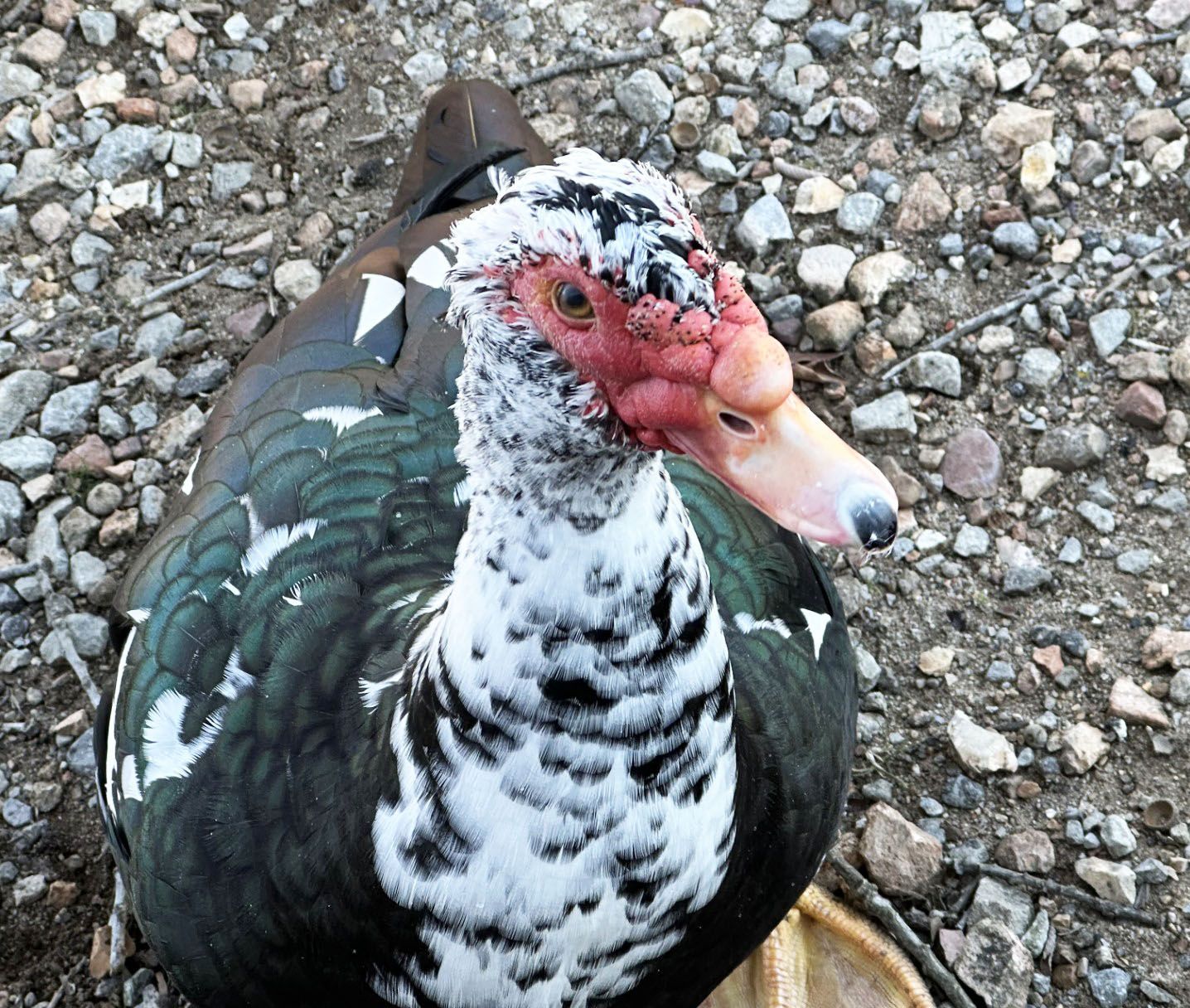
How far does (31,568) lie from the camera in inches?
120

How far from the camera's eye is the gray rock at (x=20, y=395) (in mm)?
3287

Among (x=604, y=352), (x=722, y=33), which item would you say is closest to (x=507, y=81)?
(x=722, y=33)

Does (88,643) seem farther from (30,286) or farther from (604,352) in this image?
(604,352)

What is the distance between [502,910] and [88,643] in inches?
63.3

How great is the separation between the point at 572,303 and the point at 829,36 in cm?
248

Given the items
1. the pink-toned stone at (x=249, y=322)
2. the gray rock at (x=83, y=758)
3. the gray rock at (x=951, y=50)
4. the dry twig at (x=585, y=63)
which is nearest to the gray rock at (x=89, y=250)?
the pink-toned stone at (x=249, y=322)

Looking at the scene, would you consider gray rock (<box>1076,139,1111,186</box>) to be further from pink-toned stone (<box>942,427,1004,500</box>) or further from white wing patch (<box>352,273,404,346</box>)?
white wing patch (<box>352,273,404,346</box>)

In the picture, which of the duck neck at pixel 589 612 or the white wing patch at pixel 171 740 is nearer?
the duck neck at pixel 589 612

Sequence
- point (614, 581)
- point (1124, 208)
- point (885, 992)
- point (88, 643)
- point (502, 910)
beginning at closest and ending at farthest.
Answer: point (614, 581), point (502, 910), point (885, 992), point (88, 643), point (1124, 208)

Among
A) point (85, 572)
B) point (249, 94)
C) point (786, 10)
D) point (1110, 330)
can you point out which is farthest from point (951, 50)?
point (85, 572)

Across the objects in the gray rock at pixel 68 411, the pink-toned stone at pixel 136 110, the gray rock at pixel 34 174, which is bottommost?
the gray rock at pixel 68 411

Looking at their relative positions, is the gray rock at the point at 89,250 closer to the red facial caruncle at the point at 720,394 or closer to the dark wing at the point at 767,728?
the dark wing at the point at 767,728

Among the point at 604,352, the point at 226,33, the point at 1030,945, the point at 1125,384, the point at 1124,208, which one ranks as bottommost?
the point at 1030,945

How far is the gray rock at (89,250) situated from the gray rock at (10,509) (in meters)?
0.67
